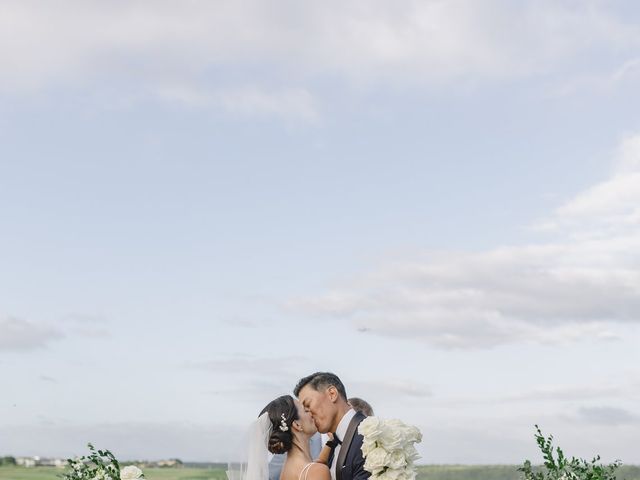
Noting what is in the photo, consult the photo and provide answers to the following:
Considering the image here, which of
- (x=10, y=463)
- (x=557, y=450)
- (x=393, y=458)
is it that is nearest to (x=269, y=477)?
(x=393, y=458)

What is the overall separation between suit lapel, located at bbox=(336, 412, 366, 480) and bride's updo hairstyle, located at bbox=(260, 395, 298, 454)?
1.89ft

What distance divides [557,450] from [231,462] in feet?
13.2

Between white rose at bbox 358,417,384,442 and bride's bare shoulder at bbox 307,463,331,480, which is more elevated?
white rose at bbox 358,417,384,442

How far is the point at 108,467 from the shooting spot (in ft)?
37.3

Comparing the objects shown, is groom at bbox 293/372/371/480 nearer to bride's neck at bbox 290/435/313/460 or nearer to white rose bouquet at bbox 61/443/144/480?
bride's neck at bbox 290/435/313/460

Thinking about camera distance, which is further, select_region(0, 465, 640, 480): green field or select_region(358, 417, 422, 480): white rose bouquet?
select_region(0, 465, 640, 480): green field

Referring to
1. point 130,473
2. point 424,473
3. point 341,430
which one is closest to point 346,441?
point 341,430

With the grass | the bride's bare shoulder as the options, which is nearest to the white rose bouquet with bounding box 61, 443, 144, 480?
the bride's bare shoulder

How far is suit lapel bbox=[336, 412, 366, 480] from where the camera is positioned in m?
8.59

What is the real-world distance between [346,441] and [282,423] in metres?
0.68

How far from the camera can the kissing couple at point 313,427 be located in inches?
340

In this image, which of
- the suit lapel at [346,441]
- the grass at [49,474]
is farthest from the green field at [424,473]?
the suit lapel at [346,441]

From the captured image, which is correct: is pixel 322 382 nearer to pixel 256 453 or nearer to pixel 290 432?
pixel 290 432

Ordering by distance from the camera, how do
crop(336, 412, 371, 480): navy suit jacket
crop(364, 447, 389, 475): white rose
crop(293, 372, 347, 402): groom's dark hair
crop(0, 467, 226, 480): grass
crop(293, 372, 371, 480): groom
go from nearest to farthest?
crop(364, 447, 389, 475): white rose
crop(336, 412, 371, 480): navy suit jacket
crop(293, 372, 371, 480): groom
crop(293, 372, 347, 402): groom's dark hair
crop(0, 467, 226, 480): grass
